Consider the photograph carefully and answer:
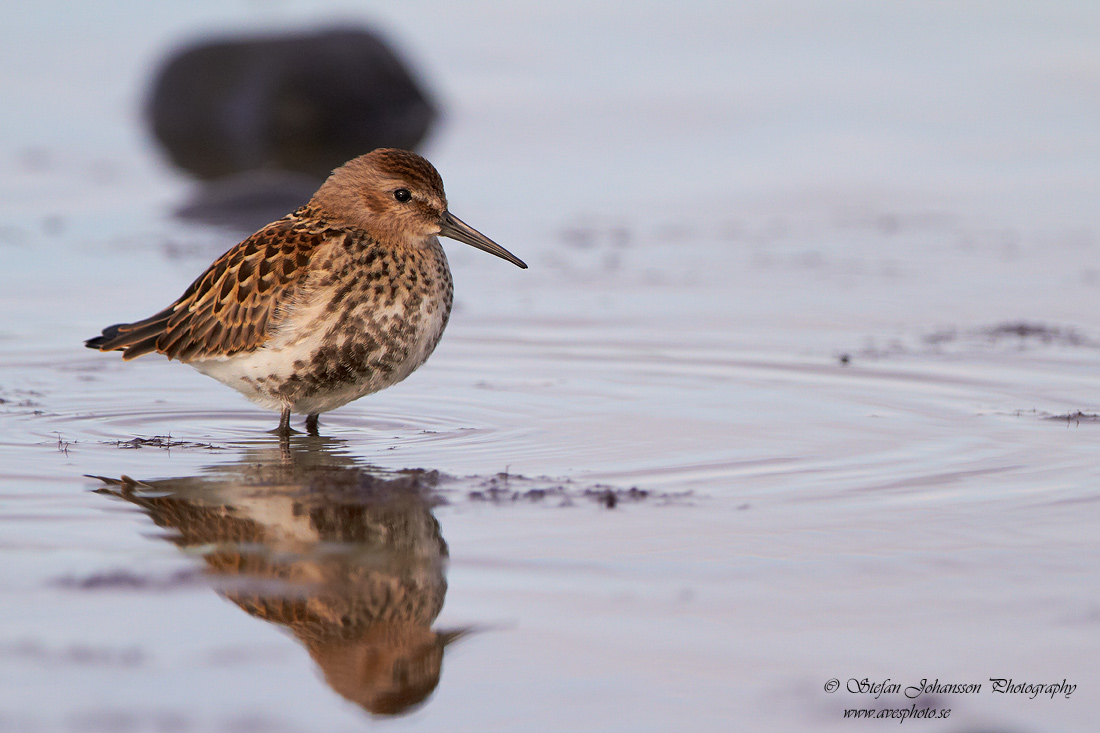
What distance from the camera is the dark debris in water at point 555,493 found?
5.79 m

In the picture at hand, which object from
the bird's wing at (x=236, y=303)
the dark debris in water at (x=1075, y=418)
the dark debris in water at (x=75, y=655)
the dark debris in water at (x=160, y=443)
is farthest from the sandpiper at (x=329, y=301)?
the dark debris in water at (x=1075, y=418)

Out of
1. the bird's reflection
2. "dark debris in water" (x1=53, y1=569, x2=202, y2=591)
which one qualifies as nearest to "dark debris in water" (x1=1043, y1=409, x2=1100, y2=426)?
the bird's reflection

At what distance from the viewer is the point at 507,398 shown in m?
7.78

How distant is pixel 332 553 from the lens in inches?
203

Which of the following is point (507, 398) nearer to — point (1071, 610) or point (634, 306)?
point (634, 306)

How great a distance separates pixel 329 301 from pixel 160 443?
106 cm

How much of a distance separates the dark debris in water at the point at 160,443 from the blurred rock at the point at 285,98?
36.0ft

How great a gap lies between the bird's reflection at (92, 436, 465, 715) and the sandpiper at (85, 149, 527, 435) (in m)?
0.46

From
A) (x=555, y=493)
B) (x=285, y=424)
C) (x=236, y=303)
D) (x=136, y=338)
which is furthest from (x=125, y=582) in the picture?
(x=136, y=338)

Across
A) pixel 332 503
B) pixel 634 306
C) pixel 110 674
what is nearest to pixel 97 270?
pixel 634 306

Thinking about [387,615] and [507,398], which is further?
[507,398]

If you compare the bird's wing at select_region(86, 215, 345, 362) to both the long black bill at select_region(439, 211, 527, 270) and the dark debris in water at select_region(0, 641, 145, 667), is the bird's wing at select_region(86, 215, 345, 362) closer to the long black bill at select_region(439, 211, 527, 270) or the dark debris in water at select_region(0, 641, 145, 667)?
the long black bill at select_region(439, 211, 527, 270)

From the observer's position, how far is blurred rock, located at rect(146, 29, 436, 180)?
18078 mm

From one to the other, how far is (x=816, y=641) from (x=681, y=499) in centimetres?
150
